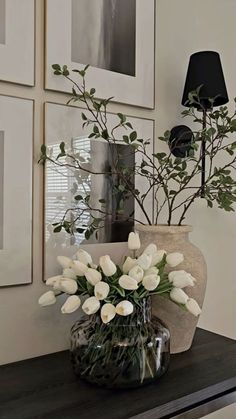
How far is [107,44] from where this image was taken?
4.52ft

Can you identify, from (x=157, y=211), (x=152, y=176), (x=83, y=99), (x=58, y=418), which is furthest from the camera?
(x=157, y=211)

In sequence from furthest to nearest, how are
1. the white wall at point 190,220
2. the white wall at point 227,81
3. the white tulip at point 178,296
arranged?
the white wall at point 227,81 < the white wall at point 190,220 < the white tulip at point 178,296

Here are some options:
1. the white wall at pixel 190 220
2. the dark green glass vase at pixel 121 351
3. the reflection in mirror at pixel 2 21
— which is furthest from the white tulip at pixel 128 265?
the reflection in mirror at pixel 2 21

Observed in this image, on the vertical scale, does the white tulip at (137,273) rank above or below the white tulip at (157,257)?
below

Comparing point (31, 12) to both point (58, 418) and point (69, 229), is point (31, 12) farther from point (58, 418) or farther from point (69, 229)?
point (58, 418)

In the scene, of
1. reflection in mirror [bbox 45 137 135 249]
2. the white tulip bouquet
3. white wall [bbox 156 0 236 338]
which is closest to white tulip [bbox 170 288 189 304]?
the white tulip bouquet

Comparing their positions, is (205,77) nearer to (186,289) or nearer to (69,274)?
(186,289)

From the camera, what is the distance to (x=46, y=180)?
125cm

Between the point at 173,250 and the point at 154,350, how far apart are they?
349 millimetres

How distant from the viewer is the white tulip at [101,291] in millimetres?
1001

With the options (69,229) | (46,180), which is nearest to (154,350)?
(69,229)

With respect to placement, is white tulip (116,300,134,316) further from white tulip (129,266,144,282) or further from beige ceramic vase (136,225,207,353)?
beige ceramic vase (136,225,207,353)

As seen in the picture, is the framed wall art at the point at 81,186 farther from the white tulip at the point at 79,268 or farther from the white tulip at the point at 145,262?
the white tulip at the point at 145,262

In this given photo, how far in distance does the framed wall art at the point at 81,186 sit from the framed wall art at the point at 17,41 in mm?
129
